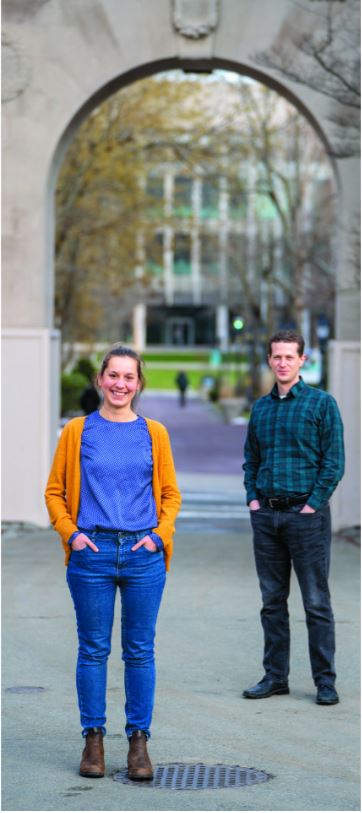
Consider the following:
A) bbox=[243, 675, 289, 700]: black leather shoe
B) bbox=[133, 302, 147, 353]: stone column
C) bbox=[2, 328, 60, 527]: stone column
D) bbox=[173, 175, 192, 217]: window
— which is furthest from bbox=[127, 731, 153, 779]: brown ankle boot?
bbox=[133, 302, 147, 353]: stone column

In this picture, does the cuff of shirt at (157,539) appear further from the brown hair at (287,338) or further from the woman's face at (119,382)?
the brown hair at (287,338)

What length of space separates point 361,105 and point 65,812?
34.5ft

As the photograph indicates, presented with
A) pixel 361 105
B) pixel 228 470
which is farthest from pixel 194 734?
pixel 228 470

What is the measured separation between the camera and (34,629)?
416 inches

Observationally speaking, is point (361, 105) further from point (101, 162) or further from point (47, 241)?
point (101, 162)

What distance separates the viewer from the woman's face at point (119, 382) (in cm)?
665

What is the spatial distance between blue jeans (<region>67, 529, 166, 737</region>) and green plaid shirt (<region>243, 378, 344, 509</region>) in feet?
5.70

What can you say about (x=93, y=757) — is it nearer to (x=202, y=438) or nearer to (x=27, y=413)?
(x=27, y=413)

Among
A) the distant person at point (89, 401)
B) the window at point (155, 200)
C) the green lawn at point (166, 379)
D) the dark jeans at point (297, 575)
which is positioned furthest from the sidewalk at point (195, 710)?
the green lawn at point (166, 379)

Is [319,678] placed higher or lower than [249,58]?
lower

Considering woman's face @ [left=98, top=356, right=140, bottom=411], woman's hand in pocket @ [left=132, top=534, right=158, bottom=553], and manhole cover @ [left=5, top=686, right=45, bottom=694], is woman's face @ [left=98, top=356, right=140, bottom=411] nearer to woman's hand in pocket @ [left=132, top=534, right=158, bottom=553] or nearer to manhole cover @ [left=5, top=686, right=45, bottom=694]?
woman's hand in pocket @ [left=132, top=534, right=158, bottom=553]

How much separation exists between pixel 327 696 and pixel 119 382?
2605 millimetres

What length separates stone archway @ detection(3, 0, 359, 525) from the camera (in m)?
16.9

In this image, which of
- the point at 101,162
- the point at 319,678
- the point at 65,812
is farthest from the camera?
the point at 101,162
